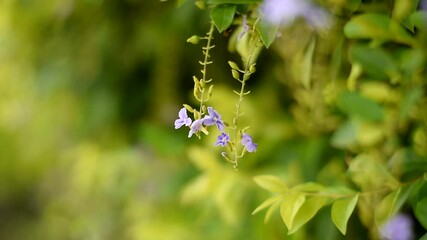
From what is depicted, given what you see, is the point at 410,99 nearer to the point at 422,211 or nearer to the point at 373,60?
the point at 373,60

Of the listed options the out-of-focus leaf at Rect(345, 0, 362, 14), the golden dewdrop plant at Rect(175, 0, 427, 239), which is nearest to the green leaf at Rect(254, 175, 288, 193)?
the golden dewdrop plant at Rect(175, 0, 427, 239)

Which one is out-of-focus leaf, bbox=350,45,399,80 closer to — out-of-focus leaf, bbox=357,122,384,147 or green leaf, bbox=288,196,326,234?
out-of-focus leaf, bbox=357,122,384,147

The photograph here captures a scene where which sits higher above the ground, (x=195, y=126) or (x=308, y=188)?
(x=195, y=126)

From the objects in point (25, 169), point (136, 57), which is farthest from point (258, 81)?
point (25, 169)

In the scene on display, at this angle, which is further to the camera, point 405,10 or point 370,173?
point 370,173

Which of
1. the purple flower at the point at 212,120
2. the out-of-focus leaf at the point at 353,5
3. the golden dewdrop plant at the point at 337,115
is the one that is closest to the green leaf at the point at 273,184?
the golden dewdrop plant at the point at 337,115

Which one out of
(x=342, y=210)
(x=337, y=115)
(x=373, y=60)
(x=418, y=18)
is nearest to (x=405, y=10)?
(x=418, y=18)
